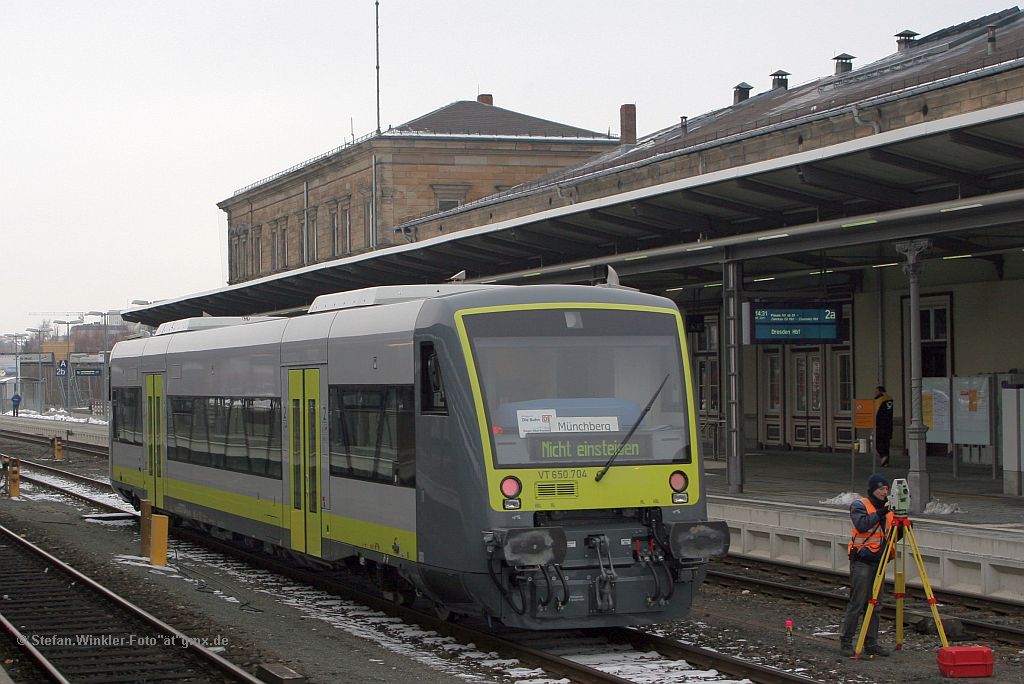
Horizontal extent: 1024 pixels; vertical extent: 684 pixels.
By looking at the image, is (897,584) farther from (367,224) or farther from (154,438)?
(367,224)

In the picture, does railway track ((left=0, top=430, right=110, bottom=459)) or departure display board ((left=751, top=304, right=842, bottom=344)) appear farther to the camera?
railway track ((left=0, top=430, right=110, bottom=459))

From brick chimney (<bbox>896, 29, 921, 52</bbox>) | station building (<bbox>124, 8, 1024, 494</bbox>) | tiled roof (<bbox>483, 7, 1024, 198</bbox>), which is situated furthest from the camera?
brick chimney (<bbox>896, 29, 921, 52</bbox>)

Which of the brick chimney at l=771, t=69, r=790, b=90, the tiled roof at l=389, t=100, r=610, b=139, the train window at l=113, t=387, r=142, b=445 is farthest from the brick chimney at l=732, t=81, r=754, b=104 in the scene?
the train window at l=113, t=387, r=142, b=445

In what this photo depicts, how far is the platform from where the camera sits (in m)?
13.7

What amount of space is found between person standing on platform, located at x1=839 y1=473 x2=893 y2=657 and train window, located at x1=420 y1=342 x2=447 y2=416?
3227 mm

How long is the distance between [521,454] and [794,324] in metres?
13.4

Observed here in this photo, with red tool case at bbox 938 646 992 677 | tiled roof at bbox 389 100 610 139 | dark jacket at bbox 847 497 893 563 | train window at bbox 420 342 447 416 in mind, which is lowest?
red tool case at bbox 938 646 992 677

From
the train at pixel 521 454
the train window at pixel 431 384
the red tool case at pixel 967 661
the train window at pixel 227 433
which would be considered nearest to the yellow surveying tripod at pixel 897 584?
the red tool case at pixel 967 661

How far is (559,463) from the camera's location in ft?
35.2

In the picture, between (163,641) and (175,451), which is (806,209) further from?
(163,641)

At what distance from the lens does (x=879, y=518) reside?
10.6 metres

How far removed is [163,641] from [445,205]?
5496cm

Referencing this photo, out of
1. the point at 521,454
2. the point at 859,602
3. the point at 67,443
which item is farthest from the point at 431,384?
the point at 67,443

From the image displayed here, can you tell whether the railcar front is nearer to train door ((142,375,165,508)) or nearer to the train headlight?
the train headlight
